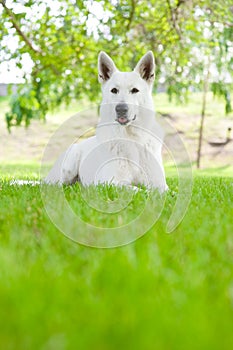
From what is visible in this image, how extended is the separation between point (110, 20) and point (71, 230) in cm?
928

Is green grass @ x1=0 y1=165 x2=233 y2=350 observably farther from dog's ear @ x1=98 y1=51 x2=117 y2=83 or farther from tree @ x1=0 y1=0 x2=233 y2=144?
tree @ x1=0 y1=0 x2=233 y2=144

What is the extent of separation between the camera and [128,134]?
494 centimetres

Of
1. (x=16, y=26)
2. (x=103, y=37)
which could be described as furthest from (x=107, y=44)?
(x=16, y=26)

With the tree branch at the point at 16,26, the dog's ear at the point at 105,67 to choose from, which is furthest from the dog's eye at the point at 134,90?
the tree branch at the point at 16,26

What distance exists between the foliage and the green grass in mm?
6788

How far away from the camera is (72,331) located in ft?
4.12

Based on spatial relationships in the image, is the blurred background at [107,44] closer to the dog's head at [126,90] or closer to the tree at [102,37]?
the tree at [102,37]

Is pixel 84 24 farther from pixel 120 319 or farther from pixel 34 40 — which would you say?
pixel 120 319

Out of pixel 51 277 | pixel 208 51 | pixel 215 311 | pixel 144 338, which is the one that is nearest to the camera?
pixel 144 338

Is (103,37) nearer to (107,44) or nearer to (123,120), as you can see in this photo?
(107,44)

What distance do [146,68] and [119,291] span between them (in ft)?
12.8

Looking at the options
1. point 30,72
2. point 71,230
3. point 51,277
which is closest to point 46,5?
point 30,72

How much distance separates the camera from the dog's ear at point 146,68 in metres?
5.12

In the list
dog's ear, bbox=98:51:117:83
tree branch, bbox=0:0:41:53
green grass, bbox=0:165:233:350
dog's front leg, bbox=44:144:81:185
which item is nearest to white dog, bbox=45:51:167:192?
dog's ear, bbox=98:51:117:83
